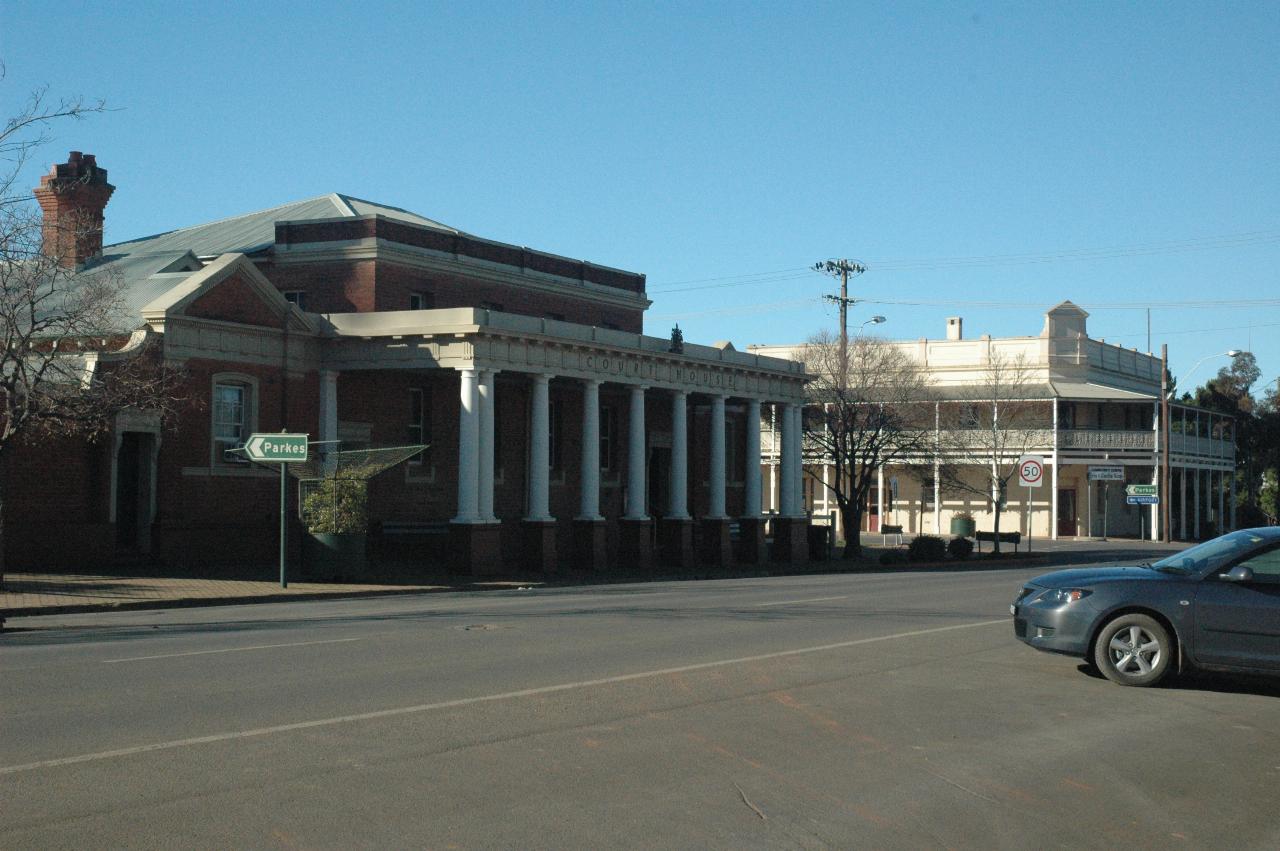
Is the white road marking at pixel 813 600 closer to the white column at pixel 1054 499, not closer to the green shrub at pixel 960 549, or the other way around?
the green shrub at pixel 960 549

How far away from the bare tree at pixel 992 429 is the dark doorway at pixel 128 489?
3604 cm

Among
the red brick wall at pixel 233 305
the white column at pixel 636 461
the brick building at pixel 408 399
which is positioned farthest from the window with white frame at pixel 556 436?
the red brick wall at pixel 233 305

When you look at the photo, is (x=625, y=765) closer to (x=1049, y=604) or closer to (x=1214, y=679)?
(x=1049, y=604)

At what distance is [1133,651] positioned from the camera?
1196cm

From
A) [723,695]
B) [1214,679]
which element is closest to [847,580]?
[1214,679]

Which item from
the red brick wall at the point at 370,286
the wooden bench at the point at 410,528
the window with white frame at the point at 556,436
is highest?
the red brick wall at the point at 370,286

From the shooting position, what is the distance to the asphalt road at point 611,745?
22.6 ft

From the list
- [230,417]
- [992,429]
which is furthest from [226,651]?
[992,429]

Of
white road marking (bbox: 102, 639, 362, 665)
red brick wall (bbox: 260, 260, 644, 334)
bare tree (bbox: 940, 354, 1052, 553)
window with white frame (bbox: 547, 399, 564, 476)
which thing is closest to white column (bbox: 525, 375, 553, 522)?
red brick wall (bbox: 260, 260, 644, 334)

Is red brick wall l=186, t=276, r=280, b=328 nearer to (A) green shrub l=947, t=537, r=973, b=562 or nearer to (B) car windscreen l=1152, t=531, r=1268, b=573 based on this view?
(B) car windscreen l=1152, t=531, r=1268, b=573

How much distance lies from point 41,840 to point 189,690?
457 cm

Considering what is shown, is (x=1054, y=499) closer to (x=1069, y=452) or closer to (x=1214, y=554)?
(x=1069, y=452)

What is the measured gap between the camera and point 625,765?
8.23 m

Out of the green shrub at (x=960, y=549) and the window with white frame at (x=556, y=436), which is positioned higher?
the window with white frame at (x=556, y=436)
